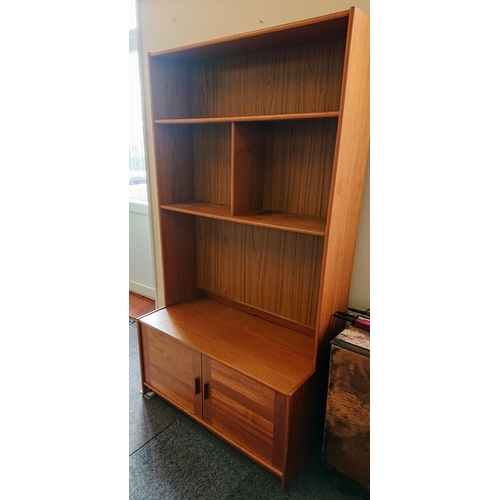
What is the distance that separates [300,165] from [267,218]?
1.04 ft

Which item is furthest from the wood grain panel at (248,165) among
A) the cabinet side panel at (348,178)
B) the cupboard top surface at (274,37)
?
the cabinet side panel at (348,178)

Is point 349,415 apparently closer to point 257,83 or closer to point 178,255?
point 178,255

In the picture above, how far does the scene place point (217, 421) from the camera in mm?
1748

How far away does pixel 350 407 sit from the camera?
142 cm

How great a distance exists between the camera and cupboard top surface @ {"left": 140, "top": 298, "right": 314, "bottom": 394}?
1522 mm

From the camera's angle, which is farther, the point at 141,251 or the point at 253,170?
the point at 141,251

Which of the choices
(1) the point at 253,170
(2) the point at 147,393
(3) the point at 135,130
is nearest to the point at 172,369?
(2) the point at 147,393

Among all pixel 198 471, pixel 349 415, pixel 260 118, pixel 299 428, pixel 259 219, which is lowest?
pixel 198 471

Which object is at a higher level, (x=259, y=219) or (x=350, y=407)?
(x=259, y=219)

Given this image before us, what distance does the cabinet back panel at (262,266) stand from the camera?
1.76 meters
